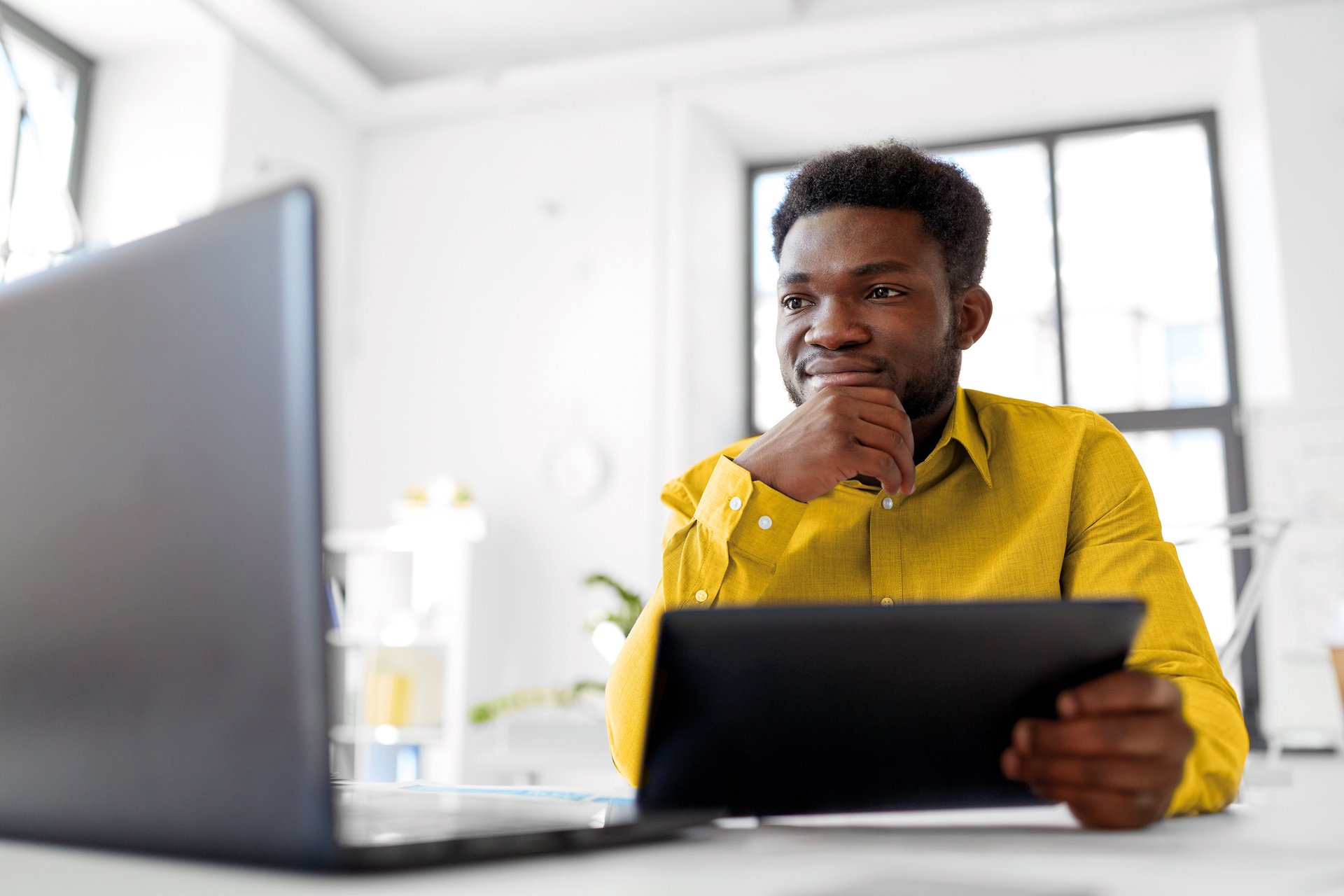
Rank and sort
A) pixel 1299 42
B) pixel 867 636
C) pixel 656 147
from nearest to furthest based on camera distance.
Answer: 1. pixel 867 636
2. pixel 1299 42
3. pixel 656 147

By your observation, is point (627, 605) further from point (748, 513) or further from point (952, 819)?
point (952, 819)

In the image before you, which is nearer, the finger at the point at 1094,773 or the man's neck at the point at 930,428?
the finger at the point at 1094,773

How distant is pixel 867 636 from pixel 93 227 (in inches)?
203

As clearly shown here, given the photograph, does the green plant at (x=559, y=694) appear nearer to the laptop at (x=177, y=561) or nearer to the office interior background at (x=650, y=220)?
the office interior background at (x=650, y=220)

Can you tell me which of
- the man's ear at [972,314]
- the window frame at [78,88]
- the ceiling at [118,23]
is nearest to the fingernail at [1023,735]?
the man's ear at [972,314]

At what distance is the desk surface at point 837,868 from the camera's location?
16.5 inches

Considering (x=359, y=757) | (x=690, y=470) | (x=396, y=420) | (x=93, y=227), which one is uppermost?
(x=93, y=227)

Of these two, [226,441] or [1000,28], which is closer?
[226,441]

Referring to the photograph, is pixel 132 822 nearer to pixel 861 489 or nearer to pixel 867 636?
pixel 867 636

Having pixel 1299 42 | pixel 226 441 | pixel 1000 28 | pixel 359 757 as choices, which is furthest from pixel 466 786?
pixel 1299 42

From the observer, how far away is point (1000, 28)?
470 cm

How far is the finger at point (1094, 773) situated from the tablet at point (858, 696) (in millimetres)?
15

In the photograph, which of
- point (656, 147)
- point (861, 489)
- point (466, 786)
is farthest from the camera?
point (656, 147)

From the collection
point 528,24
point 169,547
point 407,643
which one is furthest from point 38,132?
point 169,547
